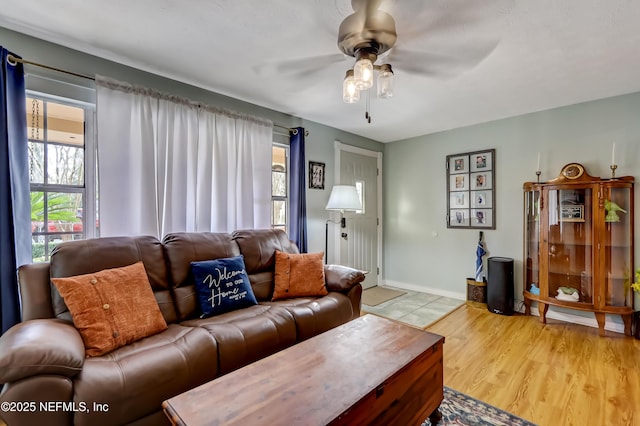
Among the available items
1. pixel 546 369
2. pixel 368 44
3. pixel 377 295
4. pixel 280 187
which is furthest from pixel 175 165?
pixel 546 369

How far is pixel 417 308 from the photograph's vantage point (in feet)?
11.9

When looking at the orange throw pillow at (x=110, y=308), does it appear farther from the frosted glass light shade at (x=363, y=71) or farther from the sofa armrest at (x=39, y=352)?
the frosted glass light shade at (x=363, y=71)

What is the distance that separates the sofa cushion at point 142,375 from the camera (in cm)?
124

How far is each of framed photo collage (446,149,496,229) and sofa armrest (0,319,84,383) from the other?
4.02 metres

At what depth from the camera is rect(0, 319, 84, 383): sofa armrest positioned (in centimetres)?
112

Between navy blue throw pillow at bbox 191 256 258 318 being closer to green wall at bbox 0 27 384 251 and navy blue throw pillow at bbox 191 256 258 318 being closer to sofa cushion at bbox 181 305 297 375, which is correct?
sofa cushion at bbox 181 305 297 375

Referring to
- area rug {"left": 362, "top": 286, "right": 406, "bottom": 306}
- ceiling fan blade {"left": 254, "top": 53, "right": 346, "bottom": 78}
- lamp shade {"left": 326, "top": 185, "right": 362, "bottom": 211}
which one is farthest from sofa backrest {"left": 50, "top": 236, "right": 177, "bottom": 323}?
area rug {"left": 362, "top": 286, "right": 406, "bottom": 306}

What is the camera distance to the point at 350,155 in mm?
4230

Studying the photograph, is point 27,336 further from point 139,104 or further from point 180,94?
point 180,94

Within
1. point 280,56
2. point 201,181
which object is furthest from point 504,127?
point 201,181

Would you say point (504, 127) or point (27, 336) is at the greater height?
point (504, 127)

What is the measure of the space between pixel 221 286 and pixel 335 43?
1.88m

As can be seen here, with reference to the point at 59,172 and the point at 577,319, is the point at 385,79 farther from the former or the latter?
the point at 577,319

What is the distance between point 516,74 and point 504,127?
134cm
